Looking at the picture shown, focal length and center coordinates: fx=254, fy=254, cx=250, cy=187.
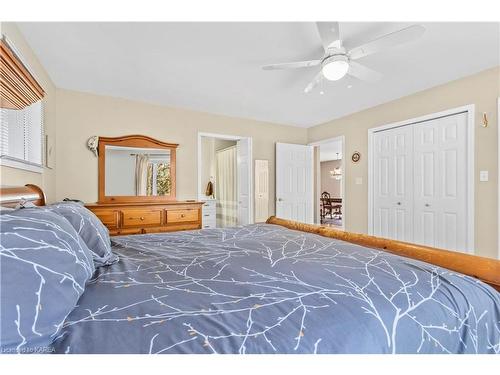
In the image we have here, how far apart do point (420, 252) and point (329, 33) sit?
1577 millimetres

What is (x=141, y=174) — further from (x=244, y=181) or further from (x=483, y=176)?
(x=483, y=176)

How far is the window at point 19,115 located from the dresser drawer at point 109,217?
810 mm

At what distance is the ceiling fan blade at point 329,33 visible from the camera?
173 cm

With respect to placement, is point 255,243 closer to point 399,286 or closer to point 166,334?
point 399,286

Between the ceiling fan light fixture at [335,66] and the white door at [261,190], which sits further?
the white door at [261,190]

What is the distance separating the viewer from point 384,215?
12.7ft

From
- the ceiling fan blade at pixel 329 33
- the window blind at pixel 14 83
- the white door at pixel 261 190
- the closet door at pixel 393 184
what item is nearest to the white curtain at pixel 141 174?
the white door at pixel 261 190

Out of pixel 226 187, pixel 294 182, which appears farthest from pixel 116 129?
pixel 294 182

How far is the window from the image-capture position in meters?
1.05

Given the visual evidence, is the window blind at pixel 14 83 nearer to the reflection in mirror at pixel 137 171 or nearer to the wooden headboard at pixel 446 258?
the wooden headboard at pixel 446 258

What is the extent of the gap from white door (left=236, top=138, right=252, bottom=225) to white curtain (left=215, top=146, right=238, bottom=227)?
2.09 feet

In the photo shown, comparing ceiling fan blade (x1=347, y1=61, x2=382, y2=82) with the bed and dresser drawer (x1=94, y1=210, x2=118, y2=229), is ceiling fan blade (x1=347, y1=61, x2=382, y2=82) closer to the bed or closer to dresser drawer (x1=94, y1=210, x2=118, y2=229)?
the bed
